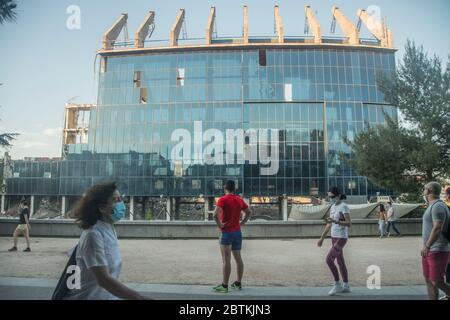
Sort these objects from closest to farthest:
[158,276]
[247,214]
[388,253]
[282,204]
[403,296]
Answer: [403,296]
[247,214]
[158,276]
[388,253]
[282,204]

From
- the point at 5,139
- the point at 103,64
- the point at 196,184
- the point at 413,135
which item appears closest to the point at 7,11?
the point at 5,139

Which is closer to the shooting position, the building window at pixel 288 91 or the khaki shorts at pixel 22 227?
the khaki shorts at pixel 22 227

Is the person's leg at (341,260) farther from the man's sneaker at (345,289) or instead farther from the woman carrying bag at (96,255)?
the woman carrying bag at (96,255)

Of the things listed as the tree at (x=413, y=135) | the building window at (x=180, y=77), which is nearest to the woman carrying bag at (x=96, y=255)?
the tree at (x=413, y=135)

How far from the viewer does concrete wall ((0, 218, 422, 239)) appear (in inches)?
641

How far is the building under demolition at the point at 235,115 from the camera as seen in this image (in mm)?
51594

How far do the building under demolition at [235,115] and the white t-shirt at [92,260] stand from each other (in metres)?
48.2

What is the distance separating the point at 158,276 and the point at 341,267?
370 cm

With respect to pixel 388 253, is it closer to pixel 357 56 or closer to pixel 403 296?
pixel 403 296

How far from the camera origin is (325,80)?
5281 cm

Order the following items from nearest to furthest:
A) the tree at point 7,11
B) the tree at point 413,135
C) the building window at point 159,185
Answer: the tree at point 7,11 < the tree at point 413,135 < the building window at point 159,185

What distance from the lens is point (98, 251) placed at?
2.61 m

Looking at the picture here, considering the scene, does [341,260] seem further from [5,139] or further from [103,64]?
[103,64]
